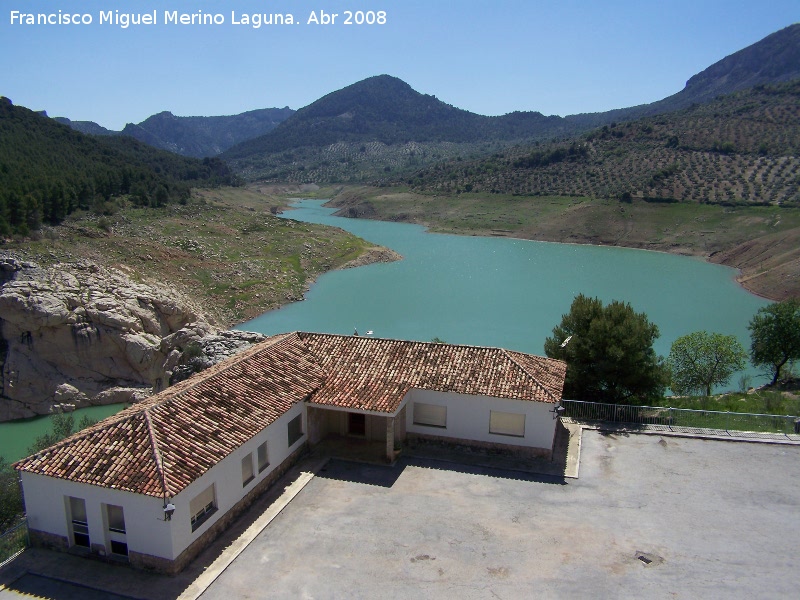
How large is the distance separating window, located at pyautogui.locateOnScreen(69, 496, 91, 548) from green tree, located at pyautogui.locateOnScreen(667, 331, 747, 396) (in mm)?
24844

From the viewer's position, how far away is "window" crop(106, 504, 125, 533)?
40.1 ft

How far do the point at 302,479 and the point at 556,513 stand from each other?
6531 millimetres

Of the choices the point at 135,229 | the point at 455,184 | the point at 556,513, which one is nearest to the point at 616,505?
the point at 556,513

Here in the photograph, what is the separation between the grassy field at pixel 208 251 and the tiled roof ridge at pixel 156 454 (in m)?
30.9

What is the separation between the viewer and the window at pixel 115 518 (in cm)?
1223

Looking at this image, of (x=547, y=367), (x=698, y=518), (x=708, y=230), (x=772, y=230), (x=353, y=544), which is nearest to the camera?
(x=353, y=544)

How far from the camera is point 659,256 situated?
77188mm

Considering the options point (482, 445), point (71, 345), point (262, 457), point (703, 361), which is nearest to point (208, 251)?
point (71, 345)

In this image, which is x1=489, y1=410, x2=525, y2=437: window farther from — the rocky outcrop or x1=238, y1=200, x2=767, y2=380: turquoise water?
x1=238, y1=200, x2=767, y2=380: turquoise water

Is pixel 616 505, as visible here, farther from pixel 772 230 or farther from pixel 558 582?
pixel 772 230

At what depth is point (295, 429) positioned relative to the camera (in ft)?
56.3

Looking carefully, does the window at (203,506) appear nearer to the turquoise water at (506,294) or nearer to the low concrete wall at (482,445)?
the low concrete wall at (482,445)

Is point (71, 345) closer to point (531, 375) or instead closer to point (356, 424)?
point (356, 424)

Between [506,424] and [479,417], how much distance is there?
796 millimetres
